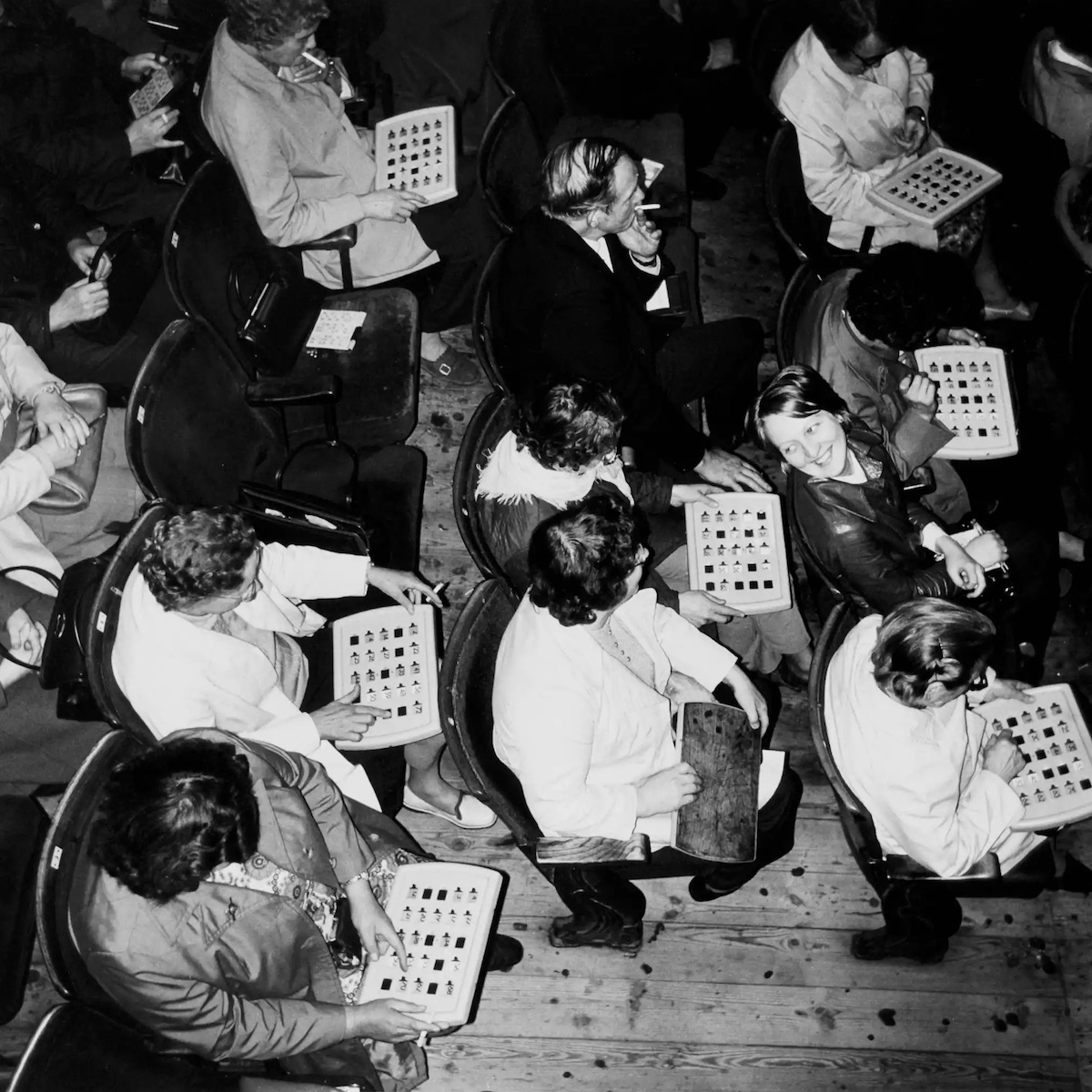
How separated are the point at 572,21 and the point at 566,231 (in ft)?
3.00

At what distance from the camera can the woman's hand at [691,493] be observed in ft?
8.00

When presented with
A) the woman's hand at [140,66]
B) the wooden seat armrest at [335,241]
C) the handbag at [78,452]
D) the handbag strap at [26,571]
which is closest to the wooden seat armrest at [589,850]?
the handbag strap at [26,571]

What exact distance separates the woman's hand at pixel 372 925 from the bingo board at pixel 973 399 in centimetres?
182

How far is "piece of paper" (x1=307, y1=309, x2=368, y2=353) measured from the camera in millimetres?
2848

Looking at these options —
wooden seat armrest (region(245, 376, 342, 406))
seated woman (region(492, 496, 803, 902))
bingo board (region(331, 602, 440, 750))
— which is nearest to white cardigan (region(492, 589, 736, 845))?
seated woman (region(492, 496, 803, 902))

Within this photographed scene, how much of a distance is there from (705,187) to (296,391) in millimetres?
2096

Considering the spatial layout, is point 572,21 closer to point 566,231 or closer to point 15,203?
point 566,231

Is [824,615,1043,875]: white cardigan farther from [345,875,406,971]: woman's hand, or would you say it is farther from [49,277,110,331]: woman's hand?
[49,277,110,331]: woman's hand

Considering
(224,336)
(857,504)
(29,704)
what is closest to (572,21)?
(224,336)

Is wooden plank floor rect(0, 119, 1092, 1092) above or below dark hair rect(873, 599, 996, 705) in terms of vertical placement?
below

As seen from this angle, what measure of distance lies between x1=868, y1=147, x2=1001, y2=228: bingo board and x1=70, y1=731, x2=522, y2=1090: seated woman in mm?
2226

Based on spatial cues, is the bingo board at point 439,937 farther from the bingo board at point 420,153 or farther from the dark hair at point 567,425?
the bingo board at point 420,153

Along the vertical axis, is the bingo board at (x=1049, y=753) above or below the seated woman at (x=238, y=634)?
below

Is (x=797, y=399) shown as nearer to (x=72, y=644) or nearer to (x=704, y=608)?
(x=704, y=608)
